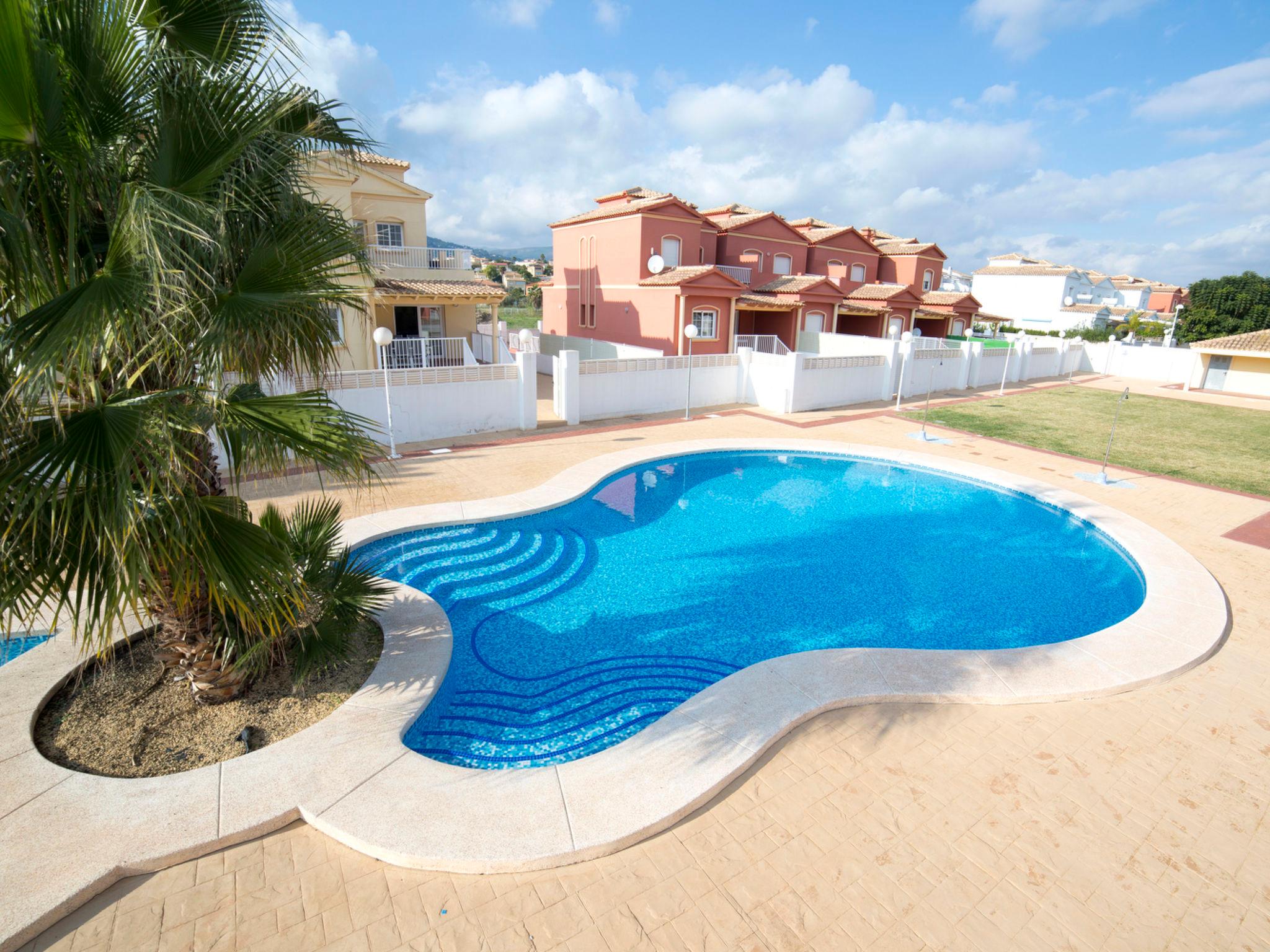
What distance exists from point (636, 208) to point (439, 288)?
9575 mm

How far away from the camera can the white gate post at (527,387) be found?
628 inches

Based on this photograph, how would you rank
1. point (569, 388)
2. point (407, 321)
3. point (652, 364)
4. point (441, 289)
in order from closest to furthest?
point (569, 388), point (652, 364), point (441, 289), point (407, 321)

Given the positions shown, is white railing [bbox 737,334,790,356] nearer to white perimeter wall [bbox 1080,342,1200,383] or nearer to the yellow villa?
the yellow villa

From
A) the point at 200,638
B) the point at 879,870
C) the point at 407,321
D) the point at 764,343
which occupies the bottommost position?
the point at 879,870

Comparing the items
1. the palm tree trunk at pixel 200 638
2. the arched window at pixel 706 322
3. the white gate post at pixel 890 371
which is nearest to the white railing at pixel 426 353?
the arched window at pixel 706 322

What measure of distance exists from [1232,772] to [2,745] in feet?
32.4

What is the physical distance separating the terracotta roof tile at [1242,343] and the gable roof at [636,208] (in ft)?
76.9

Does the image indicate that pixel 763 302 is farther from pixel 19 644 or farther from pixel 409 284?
pixel 19 644

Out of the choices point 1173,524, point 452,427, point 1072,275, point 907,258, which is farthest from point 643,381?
point 1072,275

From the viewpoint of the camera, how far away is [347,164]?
500 centimetres

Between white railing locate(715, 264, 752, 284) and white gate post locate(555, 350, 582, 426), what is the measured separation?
15.4 meters

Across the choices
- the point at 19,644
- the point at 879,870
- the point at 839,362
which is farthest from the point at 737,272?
the point at 879,870

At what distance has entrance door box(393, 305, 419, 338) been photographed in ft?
75.9

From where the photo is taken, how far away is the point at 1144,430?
20062 mm
